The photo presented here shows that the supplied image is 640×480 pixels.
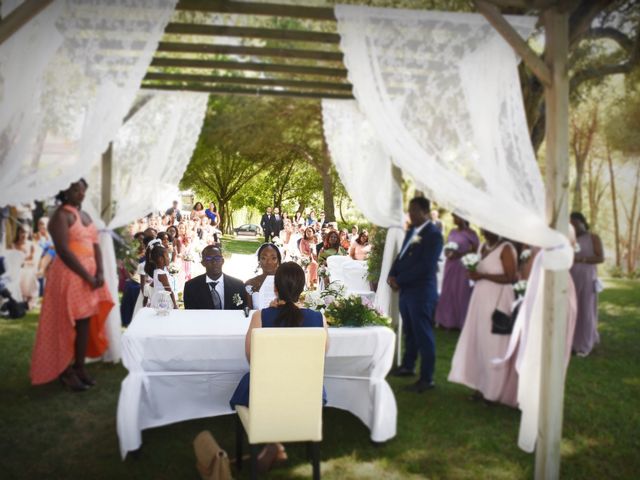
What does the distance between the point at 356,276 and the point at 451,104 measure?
418 centimetres

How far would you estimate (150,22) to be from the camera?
3383 mm

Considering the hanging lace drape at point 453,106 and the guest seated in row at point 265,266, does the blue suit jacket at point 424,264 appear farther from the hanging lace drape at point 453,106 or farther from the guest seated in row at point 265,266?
the hanging lace drape at point 453,106

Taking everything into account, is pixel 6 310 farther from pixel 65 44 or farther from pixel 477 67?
pixel 477 67

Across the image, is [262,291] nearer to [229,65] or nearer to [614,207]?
[229,65]

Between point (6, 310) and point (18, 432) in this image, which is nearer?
point (18, 432)

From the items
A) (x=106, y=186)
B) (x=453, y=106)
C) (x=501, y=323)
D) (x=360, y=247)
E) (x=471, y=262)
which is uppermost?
(x=453, y=106)

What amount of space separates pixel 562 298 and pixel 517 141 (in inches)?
36.5

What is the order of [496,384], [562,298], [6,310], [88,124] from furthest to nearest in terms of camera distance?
[6,310] < [496,384] < [88,124] < [562,298]

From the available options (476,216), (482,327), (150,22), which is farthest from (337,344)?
(150,22)

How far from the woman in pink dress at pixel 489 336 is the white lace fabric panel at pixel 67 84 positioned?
2.86 meters

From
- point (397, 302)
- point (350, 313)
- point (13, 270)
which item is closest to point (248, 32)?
point (350, 313)

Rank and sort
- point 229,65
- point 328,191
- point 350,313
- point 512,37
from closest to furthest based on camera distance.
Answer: point 512,37
point 350,313
point 229,65
point 328,191

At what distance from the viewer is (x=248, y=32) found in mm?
3711

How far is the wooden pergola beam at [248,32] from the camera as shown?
3669mm
